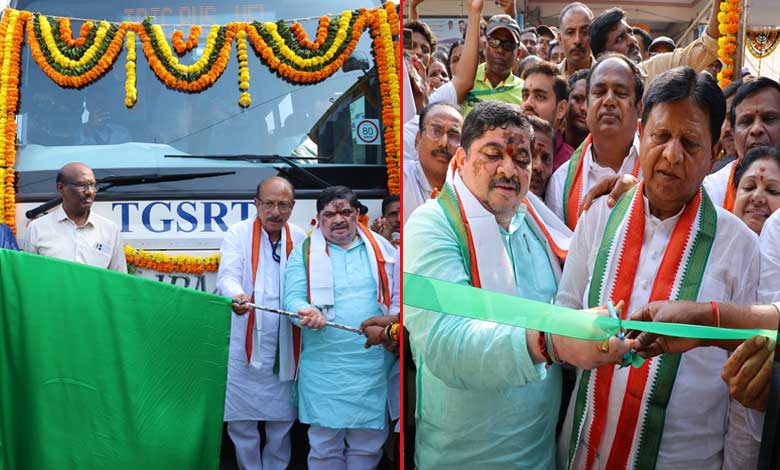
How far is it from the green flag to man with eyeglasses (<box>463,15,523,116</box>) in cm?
117

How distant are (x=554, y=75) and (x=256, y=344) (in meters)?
1.23

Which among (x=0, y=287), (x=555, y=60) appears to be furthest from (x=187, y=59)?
(x=555, y=60)

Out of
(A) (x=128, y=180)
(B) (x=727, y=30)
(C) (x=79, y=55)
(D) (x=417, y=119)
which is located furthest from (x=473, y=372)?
(C) (x=79, y=55)

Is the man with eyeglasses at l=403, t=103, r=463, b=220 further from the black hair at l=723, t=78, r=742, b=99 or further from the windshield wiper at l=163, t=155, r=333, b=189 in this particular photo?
the windshield wiper at l=163, t=155, r=333, b=189

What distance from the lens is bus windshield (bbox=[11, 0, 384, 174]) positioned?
250 centimetres

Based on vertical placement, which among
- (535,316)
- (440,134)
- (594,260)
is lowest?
(535,316)

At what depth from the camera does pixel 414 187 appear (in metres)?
1.68

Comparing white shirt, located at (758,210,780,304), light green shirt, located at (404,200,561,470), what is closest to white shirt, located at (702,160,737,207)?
white shirt, located at (758,210,780,304)

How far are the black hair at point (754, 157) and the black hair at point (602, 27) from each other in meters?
0.37

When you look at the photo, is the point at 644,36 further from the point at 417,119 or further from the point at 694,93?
the point at 417,119

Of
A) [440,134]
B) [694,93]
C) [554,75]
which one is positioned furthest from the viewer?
[554,75]

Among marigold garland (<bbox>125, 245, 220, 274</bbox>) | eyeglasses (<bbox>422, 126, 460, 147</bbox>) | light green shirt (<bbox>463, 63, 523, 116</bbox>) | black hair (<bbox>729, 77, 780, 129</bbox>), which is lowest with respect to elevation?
marigold garland (<bbox>125, 245, 220, 274</bbox>)

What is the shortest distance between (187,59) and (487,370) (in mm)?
1546

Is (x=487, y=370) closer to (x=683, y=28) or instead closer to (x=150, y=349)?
(x=683, y=28)
